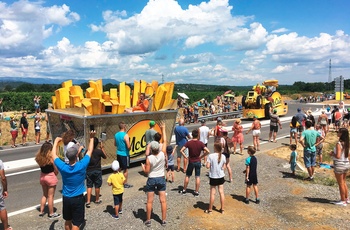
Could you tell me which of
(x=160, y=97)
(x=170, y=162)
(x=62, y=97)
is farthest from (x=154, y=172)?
(x=62, y=97)

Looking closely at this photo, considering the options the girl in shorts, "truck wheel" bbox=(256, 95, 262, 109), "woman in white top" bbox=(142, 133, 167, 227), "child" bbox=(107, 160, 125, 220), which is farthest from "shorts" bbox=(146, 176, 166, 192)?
"truck wheel" bbox=(256, 95, 262, 109)

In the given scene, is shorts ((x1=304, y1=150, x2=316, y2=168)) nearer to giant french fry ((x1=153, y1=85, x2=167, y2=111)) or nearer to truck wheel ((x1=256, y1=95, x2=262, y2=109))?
giant french fry ((x1=153, y1=85, x2=167, y2=111))

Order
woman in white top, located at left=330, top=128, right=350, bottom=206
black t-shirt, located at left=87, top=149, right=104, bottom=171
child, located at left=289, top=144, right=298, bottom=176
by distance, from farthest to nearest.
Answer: child, located at left=289, top=144, right=298, bottom=176
woman in white top, located at left=330, top=128, right=350, bottom=206
black t-shirt, located at left=87, top=149, right=104, bottom=171

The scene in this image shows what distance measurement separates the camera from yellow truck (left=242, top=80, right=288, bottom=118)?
2403 centimetres

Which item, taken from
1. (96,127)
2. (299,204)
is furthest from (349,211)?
(96,127)

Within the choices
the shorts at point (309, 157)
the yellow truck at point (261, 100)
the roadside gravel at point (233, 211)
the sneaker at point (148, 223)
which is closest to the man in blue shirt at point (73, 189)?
the roadside gravel at point (233, 211)

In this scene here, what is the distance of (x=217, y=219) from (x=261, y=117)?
1972cm

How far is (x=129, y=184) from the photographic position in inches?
318

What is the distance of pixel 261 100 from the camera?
2419 cm

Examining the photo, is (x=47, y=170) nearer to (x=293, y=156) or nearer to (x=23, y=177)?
(x=23, y=177)

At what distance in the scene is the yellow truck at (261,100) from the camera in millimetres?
24031

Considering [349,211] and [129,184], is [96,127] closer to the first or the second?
[129,184]

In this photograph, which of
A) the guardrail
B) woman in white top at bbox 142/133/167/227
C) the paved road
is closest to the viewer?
woman in white top at bbox 142/133/167/227

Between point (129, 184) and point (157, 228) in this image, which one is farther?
point (129, 184)
